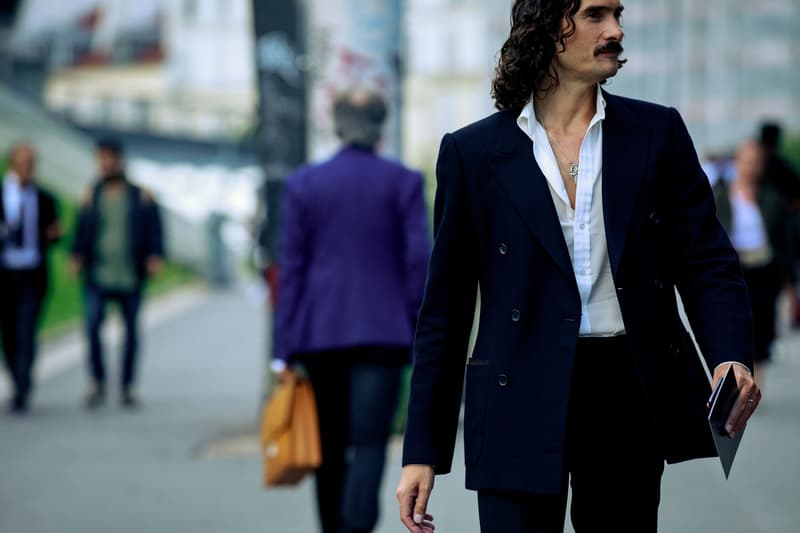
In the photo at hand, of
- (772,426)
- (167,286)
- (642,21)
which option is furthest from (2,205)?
(167,286)

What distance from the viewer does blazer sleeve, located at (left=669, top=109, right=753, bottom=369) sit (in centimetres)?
320

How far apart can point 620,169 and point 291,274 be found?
262cm

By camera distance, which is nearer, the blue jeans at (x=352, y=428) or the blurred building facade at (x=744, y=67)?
the blue jeans at (x=352, y=428)

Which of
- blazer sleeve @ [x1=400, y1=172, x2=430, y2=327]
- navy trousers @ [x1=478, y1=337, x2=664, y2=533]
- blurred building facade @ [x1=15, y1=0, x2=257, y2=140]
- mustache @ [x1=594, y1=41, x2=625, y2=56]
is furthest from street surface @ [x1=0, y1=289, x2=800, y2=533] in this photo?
blurred building facade @ [x1=15, y1=0, x2=257, y2=140]

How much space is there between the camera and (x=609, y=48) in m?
3.25

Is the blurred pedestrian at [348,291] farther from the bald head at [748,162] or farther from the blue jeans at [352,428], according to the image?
the bald head at [748,162]

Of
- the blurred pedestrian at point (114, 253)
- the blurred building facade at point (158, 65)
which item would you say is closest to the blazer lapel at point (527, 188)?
the blurred pedestrian at point (114, 253)

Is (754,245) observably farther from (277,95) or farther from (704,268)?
(704,268)

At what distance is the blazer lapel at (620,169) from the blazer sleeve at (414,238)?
2351 mm

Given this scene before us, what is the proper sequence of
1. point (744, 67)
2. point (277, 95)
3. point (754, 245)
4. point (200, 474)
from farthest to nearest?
1. point (744, 67)
2. point (754, 245)
3. point (277, 95)
4. point (200, 474)

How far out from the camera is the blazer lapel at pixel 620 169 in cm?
316

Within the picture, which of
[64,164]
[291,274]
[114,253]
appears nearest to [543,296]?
[291,274]

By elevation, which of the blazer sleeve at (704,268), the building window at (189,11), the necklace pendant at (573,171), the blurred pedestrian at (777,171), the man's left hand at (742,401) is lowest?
the blurred pedestrian at (777,171)

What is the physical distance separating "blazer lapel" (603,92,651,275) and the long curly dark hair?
0.16 metres
